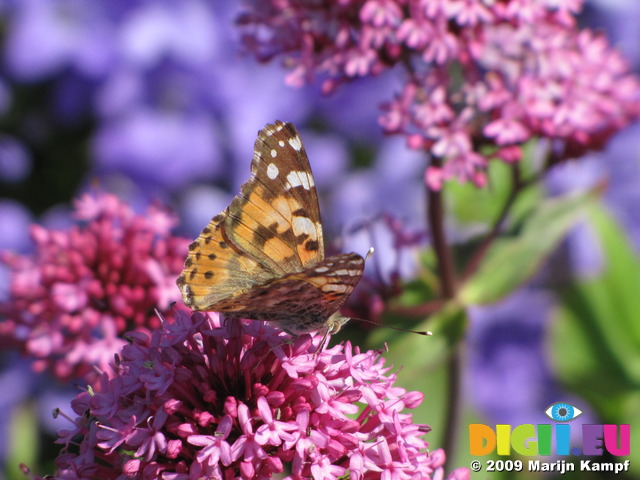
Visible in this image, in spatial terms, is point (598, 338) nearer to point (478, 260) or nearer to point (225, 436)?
point (478, 260)

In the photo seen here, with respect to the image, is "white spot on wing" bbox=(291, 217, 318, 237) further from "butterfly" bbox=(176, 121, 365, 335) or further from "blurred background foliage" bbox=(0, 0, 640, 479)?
"blurred background foliage" bbox=(0, 0, 640, 479)

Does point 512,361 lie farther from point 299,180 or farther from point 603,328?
point 299,180

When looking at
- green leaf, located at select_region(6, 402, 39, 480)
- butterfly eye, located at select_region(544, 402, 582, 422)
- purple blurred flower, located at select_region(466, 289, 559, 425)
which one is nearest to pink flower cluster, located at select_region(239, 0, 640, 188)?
butterfly eye, located at select_region(544, 402, 582, 422)

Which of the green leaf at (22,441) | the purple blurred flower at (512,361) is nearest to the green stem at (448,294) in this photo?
the purple blurred flower at (512,361)

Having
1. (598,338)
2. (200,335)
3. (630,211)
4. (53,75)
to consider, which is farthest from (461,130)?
(53,75)

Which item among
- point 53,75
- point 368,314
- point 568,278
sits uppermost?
point 53,75

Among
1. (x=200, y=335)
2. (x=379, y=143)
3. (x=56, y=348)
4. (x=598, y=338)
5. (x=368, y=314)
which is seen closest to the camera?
(x=200, y=335)

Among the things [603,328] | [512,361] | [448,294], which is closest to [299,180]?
[448,294]
